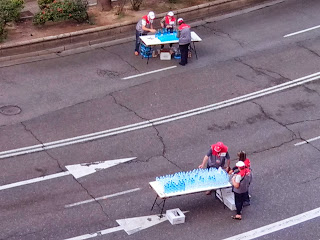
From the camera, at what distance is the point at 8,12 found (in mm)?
23172

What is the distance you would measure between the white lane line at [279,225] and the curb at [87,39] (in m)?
10.4

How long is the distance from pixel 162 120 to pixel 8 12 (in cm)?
744

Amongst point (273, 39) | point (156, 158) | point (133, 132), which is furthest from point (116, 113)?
point (273, 39)

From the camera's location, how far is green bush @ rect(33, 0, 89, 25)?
24.0 meters

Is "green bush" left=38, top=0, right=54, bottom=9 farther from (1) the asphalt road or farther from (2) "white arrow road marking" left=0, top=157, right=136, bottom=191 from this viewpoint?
(2) "white arrow road marking" left=0, top=157, right=136, bottom=191

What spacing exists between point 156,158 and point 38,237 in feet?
13.3

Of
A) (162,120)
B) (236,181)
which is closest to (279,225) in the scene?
(236,181)

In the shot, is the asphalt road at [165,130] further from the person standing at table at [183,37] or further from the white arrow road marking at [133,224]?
the person standing at table at [183,37]

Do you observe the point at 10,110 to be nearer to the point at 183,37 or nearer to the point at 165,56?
the point at 165,56

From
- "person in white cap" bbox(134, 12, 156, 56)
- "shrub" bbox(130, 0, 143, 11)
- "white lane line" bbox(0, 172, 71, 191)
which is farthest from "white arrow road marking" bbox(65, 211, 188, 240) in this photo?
"shrub" bbox(130, 0, 143, 11)

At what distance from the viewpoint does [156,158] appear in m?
17.2

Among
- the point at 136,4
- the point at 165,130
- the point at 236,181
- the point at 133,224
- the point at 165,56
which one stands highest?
the point at 136,4

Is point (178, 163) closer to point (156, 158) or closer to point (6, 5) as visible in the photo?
point (156, 158)

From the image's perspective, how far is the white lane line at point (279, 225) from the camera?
574 inches
